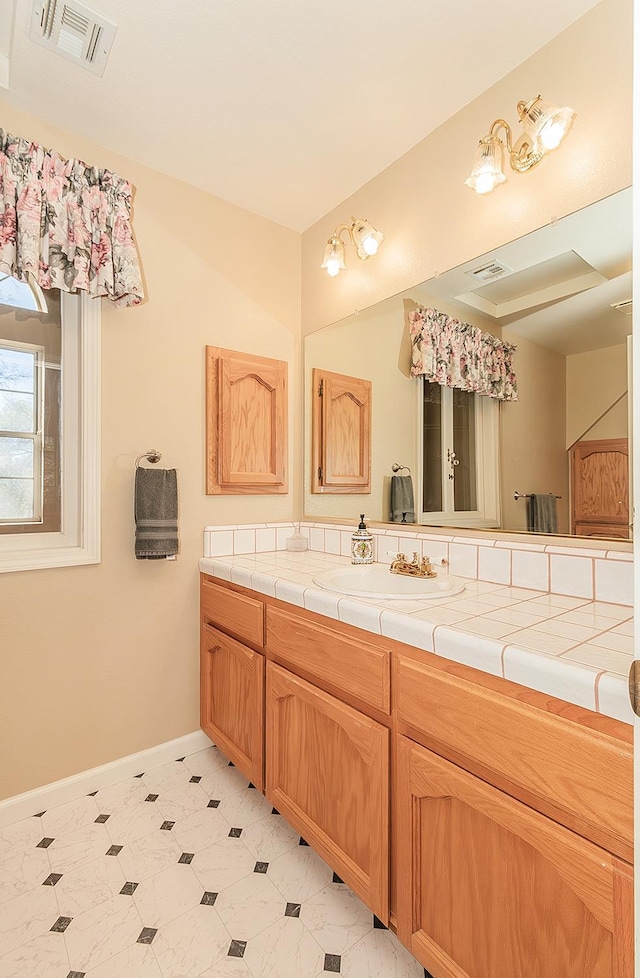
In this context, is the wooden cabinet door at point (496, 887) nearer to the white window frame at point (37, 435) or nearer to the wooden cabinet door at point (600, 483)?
the wooden cabinet door at point (600, 483)

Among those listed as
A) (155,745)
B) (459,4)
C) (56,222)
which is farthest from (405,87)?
(155,745)

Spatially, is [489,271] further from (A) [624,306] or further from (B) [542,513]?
(B) [542,513]

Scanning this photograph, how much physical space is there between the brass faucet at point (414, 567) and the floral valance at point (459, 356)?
1.99 feet

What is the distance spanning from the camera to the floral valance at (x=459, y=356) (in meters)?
1.59

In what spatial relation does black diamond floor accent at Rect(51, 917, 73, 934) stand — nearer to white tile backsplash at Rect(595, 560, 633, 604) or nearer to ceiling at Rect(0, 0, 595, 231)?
white tile backsplash at Rect(595, 560, 633, 604)

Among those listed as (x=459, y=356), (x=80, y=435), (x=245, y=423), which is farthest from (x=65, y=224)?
(x=459, y=356)

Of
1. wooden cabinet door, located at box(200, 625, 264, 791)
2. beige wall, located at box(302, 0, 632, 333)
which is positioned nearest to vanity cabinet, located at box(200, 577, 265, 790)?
wooden cabinet door, located at box(200, 625, 264, 791)

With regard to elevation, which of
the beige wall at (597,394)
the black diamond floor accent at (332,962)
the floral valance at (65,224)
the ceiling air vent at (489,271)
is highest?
the floral valance at (65,224)

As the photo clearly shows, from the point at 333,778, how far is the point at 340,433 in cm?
139

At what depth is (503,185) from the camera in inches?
61.1

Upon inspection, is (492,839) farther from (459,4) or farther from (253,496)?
(459,4)

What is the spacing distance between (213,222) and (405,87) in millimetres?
973

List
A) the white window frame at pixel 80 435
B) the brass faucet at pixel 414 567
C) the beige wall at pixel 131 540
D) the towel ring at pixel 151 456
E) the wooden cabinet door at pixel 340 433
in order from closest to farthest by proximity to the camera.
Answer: the brass faucet at pixel 414 567 < the beige wall at pixel 131 540 < the white window frame at pixel 80 435 < the towel ring at pixel 151 456 < the wooden cabinet door at pixel 340 433

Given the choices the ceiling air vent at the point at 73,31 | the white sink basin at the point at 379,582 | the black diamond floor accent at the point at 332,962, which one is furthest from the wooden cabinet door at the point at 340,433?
the black diamond floor accent at the point at 332,962
